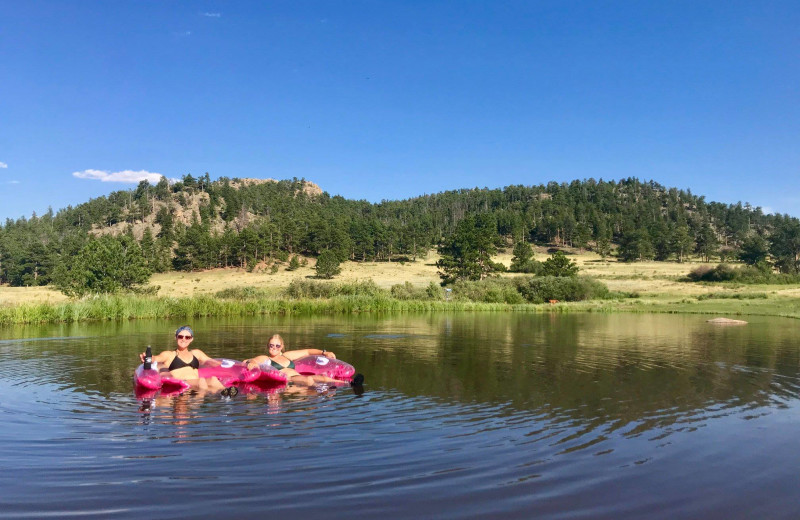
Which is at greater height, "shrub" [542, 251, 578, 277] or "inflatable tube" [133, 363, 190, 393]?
"shrub" [542, 251, 578, 277]

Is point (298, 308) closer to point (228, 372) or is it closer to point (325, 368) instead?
point (325, 368)

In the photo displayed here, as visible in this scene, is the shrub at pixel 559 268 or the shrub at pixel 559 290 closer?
the shrub at pixel 559 290

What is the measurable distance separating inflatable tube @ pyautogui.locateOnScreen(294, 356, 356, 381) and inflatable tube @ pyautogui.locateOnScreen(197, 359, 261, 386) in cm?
153

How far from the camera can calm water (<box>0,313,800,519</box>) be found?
7.46 m

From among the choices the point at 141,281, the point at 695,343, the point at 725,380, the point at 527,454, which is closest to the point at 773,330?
the point at 695,343

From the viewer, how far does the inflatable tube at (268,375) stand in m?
15.5

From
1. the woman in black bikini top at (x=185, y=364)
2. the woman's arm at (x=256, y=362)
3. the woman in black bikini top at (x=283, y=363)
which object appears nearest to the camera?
the woman in black bikini top at (x=185, y=364)

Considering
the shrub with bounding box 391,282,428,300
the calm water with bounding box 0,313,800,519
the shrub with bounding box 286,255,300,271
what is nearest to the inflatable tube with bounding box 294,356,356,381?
the calm water with bounding box 0,313,800,519

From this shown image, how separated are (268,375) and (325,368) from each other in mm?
1590

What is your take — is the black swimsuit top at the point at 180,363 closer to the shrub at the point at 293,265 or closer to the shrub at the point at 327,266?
the shrub at the point at 327,266

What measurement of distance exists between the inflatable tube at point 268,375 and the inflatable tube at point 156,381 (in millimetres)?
1820

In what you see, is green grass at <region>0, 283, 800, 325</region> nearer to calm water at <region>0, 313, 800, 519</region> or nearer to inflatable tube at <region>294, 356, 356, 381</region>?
calm water at <region>0, 313, 800, 519</region>

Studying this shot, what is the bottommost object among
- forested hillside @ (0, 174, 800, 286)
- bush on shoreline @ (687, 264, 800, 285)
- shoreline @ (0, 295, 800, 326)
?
shoreline @ (0, 295, 800, 326)

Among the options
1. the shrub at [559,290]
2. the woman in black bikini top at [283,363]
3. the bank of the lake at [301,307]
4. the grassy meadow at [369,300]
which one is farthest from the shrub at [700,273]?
the woman in black bikini top at [283,363]
